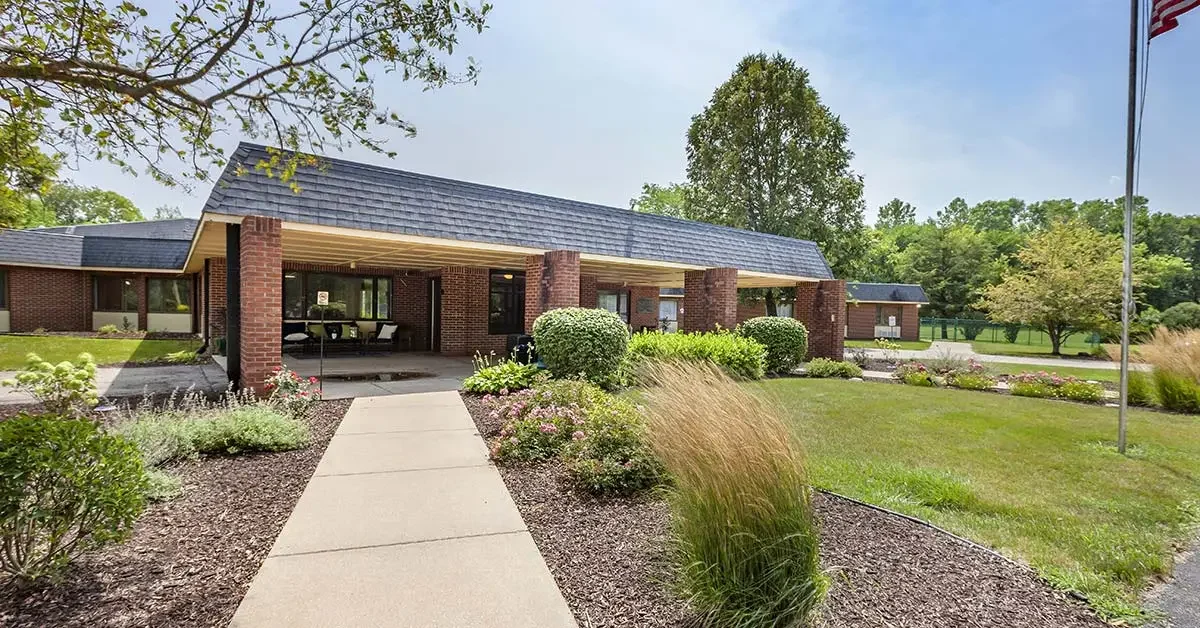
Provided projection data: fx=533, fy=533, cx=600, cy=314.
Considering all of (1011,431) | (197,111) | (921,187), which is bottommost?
(1011,431)

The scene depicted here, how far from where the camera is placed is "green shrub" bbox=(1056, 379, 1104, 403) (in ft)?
32.4

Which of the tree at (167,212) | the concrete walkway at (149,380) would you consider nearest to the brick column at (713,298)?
the concrete walkway at (149,380)

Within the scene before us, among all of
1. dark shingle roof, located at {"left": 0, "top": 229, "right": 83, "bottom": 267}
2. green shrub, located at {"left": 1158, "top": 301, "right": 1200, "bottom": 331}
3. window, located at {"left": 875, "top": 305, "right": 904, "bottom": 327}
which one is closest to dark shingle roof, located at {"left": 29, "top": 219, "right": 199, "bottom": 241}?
dark shingle roof, located at {"left": 0, "top": 229, "right": 83, "bottom": 267}

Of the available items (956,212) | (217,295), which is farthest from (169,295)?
(956,212)

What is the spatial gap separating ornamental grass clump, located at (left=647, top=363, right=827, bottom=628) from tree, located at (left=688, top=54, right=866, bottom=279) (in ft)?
75.8

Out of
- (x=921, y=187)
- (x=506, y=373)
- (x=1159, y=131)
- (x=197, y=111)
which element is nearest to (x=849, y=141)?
(x=921, y=187)

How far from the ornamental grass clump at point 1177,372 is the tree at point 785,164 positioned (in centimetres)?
1516

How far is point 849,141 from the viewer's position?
82.7 feet

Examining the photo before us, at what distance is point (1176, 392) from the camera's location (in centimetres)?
873

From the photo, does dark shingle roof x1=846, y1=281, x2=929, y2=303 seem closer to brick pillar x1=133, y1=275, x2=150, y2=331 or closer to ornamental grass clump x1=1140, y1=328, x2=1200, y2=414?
ornamental grass clump x1=1140, y1=328, x2=1200, y2=414

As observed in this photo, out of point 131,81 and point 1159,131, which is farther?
point 1159,131

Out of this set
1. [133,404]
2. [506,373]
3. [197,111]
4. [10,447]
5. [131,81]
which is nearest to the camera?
[10,447]

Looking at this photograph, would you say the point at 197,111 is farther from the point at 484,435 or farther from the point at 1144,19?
the point at 1144,19

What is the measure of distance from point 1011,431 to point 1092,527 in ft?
12.5
